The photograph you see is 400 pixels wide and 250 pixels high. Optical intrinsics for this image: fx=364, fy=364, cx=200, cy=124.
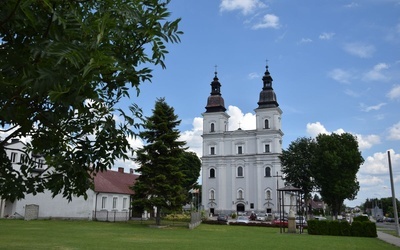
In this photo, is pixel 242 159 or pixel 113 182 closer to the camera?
pixel 113 182

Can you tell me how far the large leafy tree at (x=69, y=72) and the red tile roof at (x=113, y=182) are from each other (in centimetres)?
3676

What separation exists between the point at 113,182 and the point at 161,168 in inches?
638

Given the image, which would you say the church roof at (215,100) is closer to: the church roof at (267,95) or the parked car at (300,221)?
the church roof at (267,95)

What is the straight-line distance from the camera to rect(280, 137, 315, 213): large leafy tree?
60.6 metres

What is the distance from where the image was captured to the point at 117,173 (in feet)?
182

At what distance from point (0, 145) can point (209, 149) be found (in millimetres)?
76630

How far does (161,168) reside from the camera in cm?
3541

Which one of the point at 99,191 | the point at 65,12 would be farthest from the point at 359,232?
the point at 65,12

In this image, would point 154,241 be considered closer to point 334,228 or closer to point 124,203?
point 334,228

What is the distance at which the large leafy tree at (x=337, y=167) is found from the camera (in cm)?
5467

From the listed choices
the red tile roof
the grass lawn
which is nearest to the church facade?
the red tile roof

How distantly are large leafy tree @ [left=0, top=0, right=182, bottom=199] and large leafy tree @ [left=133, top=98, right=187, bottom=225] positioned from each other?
28.6 m

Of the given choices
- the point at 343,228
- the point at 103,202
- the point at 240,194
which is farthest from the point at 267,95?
the point at 343,228

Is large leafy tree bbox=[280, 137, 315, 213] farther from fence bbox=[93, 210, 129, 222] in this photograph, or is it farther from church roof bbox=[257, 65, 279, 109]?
fence bbox=[93, 210, 129, 222]
